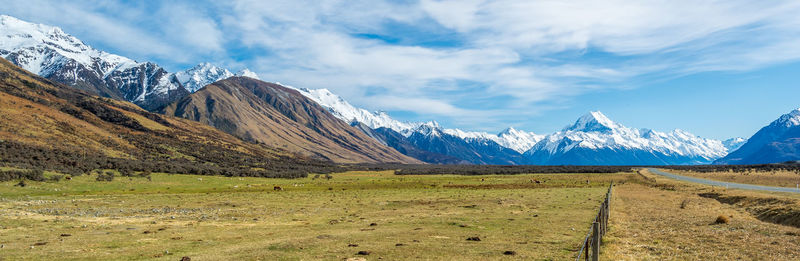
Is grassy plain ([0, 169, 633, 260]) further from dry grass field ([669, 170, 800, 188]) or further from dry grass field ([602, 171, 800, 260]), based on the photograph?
dry grass field ([669, 170, 800, 188])

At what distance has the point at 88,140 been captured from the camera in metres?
113

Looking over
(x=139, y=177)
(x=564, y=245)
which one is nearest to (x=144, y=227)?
(x=564, y=245)

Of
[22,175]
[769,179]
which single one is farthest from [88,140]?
[769,179]

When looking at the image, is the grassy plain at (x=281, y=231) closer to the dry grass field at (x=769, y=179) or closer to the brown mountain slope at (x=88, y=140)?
the brown mountain slope at (x=88, y=140)

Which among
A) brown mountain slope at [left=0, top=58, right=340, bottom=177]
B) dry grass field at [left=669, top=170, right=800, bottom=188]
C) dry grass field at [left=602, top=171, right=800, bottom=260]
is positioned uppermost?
brown mountain slope at [left=0, top=58, right=340, bottom=177]

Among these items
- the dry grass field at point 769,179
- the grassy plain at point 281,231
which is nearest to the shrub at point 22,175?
the grassy plain at point 281,231

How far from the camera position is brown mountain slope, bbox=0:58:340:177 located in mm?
80500

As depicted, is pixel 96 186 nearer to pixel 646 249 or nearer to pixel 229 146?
pixel 646 249

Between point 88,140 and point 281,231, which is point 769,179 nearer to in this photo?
point 281,231

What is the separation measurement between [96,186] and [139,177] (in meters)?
14.8

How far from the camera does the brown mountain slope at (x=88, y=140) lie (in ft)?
264

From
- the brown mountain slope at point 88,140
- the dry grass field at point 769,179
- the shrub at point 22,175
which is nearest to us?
the shrub at point 22,175

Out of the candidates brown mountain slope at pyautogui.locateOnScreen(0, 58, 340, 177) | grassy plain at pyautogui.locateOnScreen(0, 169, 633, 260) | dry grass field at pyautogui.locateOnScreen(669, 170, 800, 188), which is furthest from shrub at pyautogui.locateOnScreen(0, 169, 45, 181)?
dry grass field at pyautogui.locateOnScreen(669, 170, 800, 188)

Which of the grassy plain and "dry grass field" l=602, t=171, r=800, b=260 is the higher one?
"dry grass field" l=602, t=171, r=800, b=260
